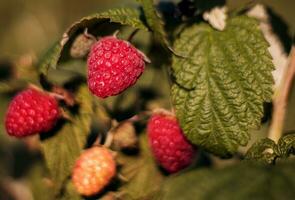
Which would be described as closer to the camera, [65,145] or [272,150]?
[272,150]

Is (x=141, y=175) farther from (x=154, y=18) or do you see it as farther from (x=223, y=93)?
(x=154, y=18)

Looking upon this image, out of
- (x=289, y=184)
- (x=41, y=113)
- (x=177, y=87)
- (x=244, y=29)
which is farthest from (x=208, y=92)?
(x=289, y=184)

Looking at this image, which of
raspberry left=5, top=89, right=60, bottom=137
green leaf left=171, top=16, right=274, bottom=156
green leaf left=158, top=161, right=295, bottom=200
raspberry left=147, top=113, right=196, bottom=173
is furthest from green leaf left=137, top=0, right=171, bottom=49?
green leaf left=158, top=161, right=295, bottom=200

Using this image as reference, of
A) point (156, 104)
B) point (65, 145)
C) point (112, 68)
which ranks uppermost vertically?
point (112, 68)

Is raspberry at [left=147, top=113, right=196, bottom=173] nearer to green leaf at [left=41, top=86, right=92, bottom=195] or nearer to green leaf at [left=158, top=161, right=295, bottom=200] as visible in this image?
green leaf at [left=41, top=86, right=92, bottom=195]

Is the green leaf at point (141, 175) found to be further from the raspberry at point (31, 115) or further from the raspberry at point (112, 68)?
the raspberry at point (112, 68)

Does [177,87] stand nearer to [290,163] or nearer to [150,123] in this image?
[150,123]

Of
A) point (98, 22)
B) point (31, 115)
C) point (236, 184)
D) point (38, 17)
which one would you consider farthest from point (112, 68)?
point (38, 17)
